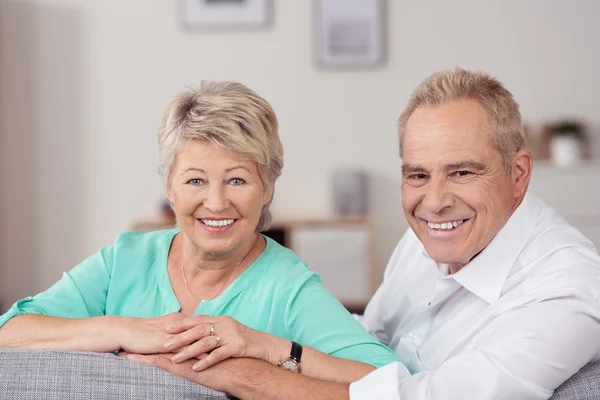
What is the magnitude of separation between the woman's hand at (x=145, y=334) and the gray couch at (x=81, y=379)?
18cm

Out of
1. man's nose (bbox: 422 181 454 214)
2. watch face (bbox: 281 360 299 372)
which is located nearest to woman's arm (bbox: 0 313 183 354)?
watch face (bbox: 281 360 299 372)

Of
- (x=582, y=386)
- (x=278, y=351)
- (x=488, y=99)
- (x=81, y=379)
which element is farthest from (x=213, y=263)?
(x=582, y=386)

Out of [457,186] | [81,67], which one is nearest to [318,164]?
[81,67]

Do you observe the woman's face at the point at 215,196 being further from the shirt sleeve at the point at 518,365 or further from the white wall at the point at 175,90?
the white wall at the point at 175,90

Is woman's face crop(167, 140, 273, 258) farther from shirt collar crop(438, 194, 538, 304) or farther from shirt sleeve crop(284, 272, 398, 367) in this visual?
shirt collar crop(438, 194, 538, 304)

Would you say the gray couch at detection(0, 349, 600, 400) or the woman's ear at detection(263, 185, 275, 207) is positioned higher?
the woman's ear at detection(263, 185, 275, 207)

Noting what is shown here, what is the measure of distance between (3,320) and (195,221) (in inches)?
18.6

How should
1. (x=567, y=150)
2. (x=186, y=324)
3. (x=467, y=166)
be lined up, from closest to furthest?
1. (x=186, y=324)
2. (x=467, y=166)
3. (x=567, y=150)

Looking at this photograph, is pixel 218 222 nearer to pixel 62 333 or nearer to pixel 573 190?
pixel 62 333

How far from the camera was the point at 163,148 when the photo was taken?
1.86m

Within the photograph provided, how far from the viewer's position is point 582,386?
53.2 inches

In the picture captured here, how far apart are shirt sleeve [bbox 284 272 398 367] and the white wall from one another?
3920 mm

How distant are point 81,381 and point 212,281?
2.11ft

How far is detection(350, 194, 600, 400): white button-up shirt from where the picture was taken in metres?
1.39
